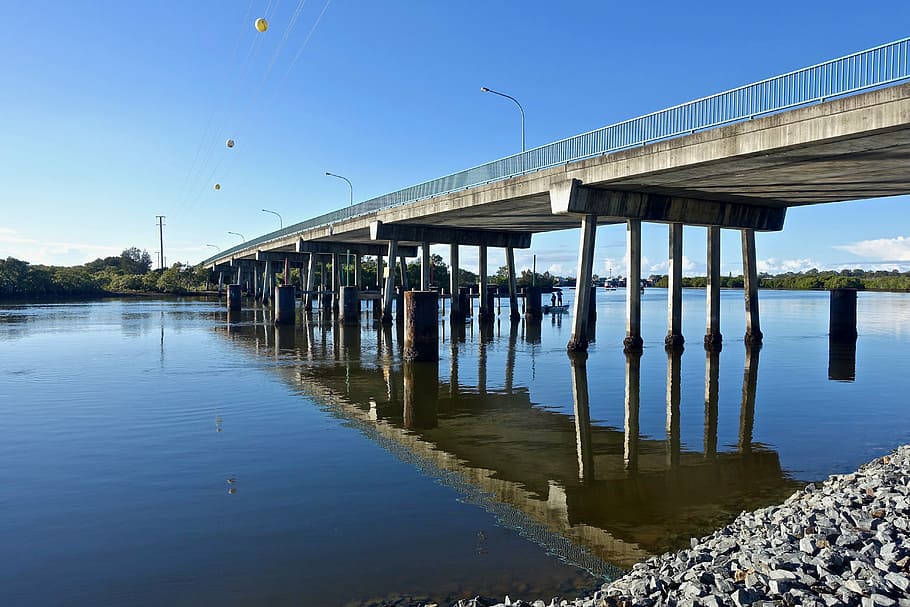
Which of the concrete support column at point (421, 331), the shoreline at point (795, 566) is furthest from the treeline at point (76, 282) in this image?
the shoreline at point (795, 566)

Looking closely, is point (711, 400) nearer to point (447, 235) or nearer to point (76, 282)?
point (447, 235)

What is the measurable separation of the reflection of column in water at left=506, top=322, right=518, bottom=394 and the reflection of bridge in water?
0.19 meters

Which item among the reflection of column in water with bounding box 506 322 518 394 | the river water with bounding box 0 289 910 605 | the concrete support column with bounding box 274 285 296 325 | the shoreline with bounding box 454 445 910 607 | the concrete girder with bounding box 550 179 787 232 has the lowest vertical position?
the reflection of column in water with bounding box 506 322 518 394

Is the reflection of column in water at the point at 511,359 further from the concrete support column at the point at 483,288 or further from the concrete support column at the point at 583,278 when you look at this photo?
the concrete support column at the point at 483,288

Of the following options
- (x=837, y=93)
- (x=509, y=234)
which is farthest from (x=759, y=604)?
(x=509, y=234)

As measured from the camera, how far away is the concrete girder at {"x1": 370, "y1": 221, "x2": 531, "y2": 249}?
165ft

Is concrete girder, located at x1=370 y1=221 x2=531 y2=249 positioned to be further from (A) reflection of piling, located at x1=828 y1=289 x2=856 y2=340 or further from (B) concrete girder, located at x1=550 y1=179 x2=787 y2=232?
(A) reflection of piling, located at x1=828 y1=289 x2=856 y2=340

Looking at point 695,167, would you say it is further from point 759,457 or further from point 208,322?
point 208,322

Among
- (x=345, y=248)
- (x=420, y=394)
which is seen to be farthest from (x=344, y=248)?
(x=420, y=394)

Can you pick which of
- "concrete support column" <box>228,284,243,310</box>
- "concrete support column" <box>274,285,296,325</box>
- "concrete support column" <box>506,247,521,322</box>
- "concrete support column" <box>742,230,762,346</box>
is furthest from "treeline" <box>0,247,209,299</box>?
"concrete support column" <box>742,230,762,346</box>

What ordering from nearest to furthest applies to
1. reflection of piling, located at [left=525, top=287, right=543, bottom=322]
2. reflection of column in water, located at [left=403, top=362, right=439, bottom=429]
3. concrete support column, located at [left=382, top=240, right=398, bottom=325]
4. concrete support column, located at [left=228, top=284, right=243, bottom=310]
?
reflection of column in water, located at [left=403, top=362, right=439, bottom=429] → concrete support column, located at [left=382, top=240, right=398, bottom=325] → reflection of piling, located at [left=525, top=287, right=543, bottom=322] → concrete support column, located at [left=228, top=284, right=243, bottom=310]

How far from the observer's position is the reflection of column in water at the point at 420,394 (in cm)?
1661

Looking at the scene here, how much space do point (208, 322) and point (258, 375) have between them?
107 ft

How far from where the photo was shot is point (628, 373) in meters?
24.8
